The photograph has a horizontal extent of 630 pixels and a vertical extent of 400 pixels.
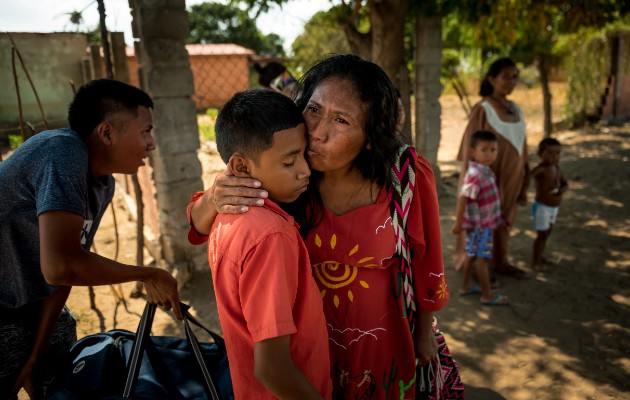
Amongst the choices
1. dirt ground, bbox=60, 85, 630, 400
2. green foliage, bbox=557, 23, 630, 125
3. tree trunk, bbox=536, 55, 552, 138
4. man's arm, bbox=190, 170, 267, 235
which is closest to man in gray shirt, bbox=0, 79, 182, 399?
man's arm, bbox=190, 170, 267, 235

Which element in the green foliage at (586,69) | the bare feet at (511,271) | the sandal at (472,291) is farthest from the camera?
the green foliage at (586,69)

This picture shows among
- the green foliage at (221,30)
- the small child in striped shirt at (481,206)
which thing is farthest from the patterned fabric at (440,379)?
the green foliage at (221,30)

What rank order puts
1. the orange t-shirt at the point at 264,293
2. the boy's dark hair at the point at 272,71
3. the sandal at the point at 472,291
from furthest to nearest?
the boy's dark hair at the point at 272,71
the sandal at the point at 472,291
the orange t-shirt at the point at 264,293

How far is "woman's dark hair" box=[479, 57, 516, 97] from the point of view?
156 inches

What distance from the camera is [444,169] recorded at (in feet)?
31.1

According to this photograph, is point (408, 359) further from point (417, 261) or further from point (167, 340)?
point (167, 340)

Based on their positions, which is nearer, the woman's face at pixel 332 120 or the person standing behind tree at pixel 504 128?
the woman's face at pixel 332 120

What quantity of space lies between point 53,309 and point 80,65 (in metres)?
3.60

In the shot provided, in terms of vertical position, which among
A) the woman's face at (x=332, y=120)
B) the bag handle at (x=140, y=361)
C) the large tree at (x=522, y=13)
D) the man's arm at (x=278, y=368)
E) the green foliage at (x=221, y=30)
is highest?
the green foliage at (x=221, y=30)

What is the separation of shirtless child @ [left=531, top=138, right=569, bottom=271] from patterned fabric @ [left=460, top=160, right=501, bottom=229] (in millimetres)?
824

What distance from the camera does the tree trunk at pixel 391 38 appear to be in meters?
5.34

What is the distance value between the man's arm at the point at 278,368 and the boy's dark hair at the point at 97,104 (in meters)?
1.24

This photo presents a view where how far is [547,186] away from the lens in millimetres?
4367

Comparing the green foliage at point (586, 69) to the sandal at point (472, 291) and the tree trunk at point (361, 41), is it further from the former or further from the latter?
the sandal at point (472, 291)
